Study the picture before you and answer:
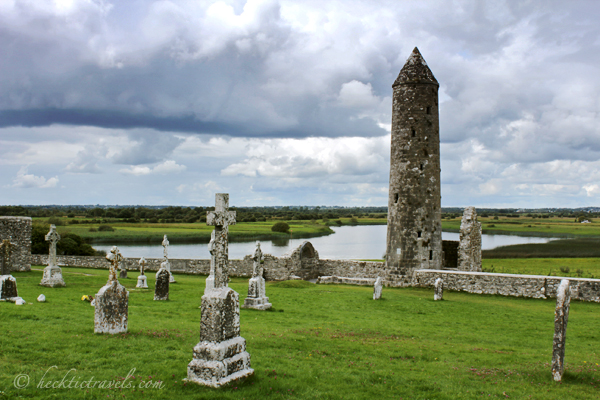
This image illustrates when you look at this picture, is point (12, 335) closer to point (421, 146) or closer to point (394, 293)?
point (394, 293)

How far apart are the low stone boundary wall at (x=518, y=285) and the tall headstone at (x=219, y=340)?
1432 centimetres

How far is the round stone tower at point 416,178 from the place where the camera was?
21.3 meters

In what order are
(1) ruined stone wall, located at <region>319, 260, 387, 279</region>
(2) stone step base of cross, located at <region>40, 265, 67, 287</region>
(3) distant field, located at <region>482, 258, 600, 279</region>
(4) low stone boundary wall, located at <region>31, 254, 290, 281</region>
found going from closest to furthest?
(2) stone step base of cross, located at <region>40, 265, 67, 287</region> < (1) ruined stone wall, located at <region>319, 260, 387, 279</region> < (4) low stone boundary wall, located at <region>31, 254, 290, 281</region> < (3) distant field, located at <region>482, 258, 600, 279</region>

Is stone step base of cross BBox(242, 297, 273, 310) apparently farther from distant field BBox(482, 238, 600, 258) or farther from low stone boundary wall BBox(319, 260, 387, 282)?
distant field BBox(482, 238, 600, 258)

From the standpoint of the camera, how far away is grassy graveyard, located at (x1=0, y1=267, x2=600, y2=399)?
5.94 metres

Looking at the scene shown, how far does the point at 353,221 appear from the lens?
406ft

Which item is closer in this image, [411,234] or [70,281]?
[70,281]

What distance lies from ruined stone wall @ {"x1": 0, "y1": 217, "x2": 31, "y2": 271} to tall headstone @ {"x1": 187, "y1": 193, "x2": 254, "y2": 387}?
745 inches

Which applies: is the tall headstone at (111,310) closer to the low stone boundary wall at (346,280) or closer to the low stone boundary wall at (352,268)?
the low stone boundary wall at (346,280)

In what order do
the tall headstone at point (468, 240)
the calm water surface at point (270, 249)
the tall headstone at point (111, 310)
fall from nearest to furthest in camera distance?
the tall headstone at point (111, 310), the tall headstone at point (468, 240), the calm water surface at point (270, 249)

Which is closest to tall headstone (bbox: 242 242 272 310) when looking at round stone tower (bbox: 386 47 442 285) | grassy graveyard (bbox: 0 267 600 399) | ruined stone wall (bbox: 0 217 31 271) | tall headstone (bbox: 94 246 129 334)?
grassy graveyard (bbox: 0 267 600 399)

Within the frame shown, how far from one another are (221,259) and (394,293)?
44.1 feet

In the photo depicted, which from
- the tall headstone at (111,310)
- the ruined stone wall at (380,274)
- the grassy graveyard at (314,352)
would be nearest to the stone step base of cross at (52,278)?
the grassy graveyard at (314,352)

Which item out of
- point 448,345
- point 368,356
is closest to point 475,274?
point 448,345
